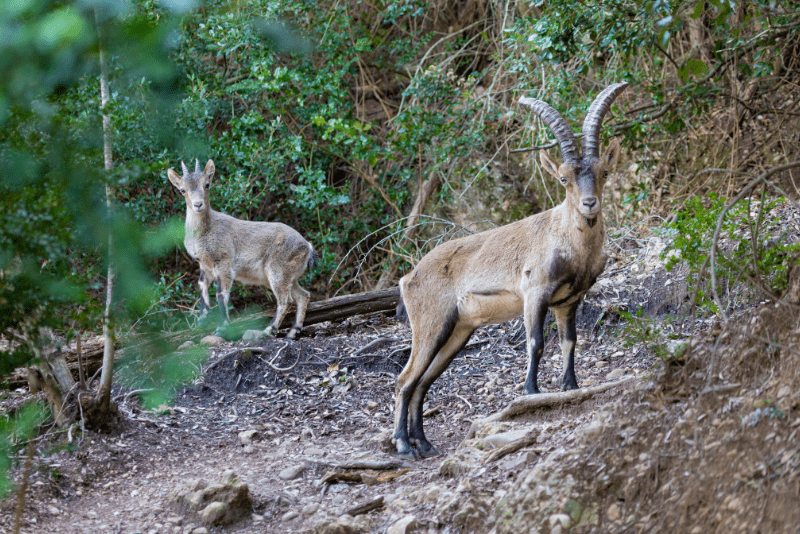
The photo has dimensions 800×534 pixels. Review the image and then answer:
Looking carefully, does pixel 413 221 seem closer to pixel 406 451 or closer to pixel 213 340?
pixel 213 340

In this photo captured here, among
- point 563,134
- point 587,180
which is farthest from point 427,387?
point 563,134

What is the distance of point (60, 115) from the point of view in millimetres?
2883

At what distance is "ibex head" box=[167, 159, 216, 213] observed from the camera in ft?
Answer: 31.8

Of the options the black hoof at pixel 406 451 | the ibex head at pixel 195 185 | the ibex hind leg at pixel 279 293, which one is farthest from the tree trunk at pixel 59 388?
the ibex head at pixel 195 185

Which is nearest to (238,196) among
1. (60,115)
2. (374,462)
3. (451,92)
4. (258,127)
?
(258,127)

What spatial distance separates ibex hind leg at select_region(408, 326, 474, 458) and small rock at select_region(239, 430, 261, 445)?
5.32 feet

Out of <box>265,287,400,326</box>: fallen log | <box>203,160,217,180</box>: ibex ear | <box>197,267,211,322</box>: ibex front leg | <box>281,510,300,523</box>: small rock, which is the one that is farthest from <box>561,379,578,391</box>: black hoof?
<box>203,160,217,180</box>: ibex ear

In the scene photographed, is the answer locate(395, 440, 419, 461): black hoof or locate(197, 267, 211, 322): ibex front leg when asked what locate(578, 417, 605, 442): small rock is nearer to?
locate(395, 440, 419, 461): black hoof

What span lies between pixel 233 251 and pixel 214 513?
18.6 feet

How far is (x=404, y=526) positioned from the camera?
398cm

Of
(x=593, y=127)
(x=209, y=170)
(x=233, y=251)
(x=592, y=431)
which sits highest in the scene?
(x=209, y=170)

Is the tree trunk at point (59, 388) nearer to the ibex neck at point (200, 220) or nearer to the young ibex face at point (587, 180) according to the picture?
the ibex neck at point (200, 220)

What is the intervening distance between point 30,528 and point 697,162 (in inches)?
347

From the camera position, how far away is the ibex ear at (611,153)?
6023mm
